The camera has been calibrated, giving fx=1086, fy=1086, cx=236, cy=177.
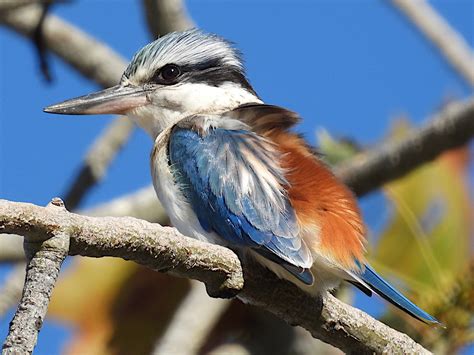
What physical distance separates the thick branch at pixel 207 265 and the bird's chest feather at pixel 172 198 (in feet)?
0.87

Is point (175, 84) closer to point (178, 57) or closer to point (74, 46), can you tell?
point (178, 57)

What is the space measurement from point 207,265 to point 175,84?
4.59 ft

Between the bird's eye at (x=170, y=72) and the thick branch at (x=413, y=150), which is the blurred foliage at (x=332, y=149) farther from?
the bird's eye at (x=170, y=72)

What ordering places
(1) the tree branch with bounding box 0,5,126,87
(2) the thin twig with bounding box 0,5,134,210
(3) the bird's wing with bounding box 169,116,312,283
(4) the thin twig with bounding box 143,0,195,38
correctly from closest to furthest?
(3) the bird's wing with bounding box 169,116,312,283, (4) the thin twig with bounding box 143,0,195,38, (2) the thin twig with bounding box 0,5,134,210, (1) the tree branch with bounding box 0,5,126,87

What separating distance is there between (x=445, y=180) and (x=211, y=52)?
59.9 inches

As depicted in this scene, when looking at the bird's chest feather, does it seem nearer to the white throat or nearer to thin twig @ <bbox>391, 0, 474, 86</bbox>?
the white throat

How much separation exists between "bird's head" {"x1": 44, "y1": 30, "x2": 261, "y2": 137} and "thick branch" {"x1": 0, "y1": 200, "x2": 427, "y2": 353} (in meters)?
0.97

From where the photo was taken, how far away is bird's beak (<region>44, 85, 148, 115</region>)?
3754 millimetres

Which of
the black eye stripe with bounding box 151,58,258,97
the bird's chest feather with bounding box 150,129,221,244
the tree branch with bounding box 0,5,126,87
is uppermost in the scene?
the tree branch with bounding box 0,5,126,87

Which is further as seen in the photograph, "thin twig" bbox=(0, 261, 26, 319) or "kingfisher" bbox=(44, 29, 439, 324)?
"thin twig" bbox=(0, 261, 26, 319)

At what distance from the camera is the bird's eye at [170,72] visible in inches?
155

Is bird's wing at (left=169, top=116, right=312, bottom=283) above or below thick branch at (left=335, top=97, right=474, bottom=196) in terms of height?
below

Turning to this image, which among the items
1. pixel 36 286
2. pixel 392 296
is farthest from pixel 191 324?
pixel 36 286

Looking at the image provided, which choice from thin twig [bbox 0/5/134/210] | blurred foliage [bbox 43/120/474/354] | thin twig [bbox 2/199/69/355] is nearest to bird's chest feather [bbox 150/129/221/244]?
thin twig [bbox 2/199/69/355]
